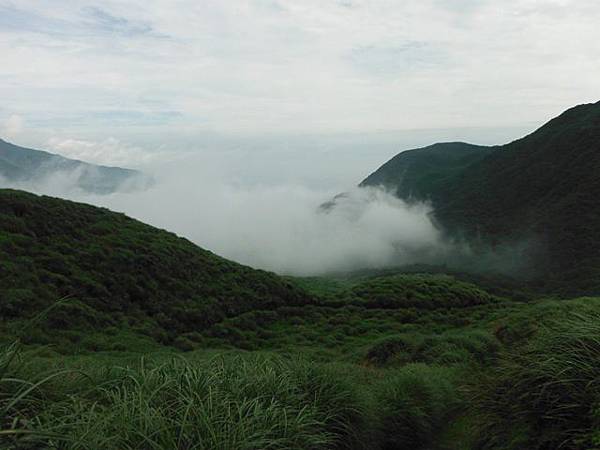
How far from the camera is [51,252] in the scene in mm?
21266

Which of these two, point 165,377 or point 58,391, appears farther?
point 165,377

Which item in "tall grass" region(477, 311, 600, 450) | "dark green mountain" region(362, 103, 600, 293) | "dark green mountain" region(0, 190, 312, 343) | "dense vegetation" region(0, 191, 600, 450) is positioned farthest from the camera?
"dark green mountain" region(362, 103, 600, 293)

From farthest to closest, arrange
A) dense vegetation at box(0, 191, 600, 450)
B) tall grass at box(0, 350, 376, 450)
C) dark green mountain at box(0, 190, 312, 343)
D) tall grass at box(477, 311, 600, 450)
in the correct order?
dark green mountain at box(0, 190, 312, 343)
tall grass at box(477, 311, 600, 450)
dense vegetation at box(0, 191, 600, 450)
tall grass at box(0, 350, 376, 450)

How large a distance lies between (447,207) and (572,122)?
38.2 metres

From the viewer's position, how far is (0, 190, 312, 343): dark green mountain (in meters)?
18.1

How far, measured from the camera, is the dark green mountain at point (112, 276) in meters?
18.1

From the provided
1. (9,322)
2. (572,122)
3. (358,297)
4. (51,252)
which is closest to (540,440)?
(9,322)

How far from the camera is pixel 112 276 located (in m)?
21.9

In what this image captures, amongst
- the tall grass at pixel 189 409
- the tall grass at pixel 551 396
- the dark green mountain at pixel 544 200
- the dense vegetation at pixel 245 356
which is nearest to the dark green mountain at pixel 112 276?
the dense vegetation at pixel 245 356

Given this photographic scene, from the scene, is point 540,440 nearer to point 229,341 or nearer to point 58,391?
point 58,391

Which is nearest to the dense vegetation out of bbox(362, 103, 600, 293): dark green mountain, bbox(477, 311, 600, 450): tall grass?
bbox(477, 311, 600, 450): tall grass

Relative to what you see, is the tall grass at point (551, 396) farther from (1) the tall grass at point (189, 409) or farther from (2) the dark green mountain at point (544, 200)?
(2) the dark green mountain at point (544, 200)

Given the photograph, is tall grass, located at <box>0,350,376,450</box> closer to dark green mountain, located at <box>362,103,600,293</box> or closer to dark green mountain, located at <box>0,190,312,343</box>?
dark green mountain, located at <box>0,190,312,343</box>

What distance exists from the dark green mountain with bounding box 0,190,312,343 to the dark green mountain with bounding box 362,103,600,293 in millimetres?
60293
